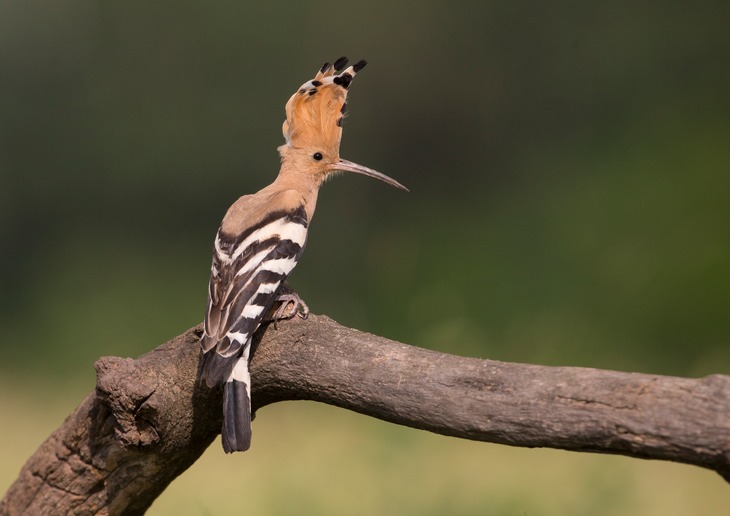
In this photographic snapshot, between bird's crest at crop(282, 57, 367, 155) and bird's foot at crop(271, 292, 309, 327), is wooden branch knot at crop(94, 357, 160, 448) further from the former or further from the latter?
bird's crest at crop(282, 57, 367, 155)

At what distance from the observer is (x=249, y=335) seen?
1638 millimetres

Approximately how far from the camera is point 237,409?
1.63 metres

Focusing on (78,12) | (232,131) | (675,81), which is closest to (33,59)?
(78,12)

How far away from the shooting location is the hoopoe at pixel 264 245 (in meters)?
1.62

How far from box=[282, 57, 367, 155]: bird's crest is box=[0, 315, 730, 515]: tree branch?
54 centimetres

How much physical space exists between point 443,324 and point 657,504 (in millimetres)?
941

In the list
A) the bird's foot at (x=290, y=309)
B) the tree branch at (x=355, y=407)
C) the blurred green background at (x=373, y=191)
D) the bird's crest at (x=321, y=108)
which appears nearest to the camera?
the tree branch at (x=355, y=407)

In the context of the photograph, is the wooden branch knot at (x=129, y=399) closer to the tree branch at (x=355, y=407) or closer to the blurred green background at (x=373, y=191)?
the tree branch at (x=355, y=407)

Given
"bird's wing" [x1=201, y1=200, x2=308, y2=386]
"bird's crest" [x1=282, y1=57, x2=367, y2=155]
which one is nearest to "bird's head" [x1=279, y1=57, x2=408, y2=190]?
"bird's crest" [x1=282, y1=57, x2=367, y2=155]

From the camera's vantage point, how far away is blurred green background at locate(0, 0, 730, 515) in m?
Result: 3.19

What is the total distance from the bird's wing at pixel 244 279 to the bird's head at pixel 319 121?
172mm

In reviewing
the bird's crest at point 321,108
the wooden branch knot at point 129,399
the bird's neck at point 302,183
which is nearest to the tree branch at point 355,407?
the wooden branch knot at point 129,399

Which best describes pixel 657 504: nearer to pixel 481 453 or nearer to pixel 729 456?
pixel 481 453

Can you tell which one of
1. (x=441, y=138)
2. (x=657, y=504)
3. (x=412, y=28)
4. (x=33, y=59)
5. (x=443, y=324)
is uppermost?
(x=412, y=28)
